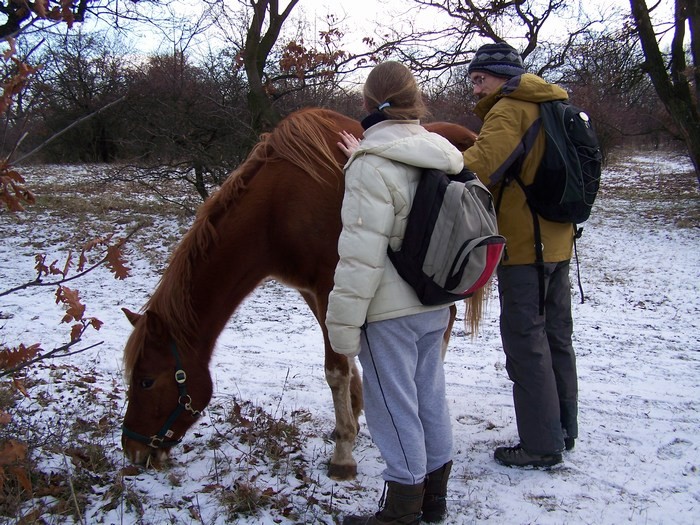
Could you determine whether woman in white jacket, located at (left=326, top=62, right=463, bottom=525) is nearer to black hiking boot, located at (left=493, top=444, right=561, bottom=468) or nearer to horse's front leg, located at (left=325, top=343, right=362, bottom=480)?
horse's front leg, located at (left=325, top=343, right=362, bottom=480)

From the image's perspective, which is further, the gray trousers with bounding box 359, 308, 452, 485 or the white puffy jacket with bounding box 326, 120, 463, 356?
the gray trousers with bounding box 359, 308, 452, 485

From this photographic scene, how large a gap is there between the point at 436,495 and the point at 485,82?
84.6 inches

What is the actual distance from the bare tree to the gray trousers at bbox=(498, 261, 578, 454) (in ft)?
31.1

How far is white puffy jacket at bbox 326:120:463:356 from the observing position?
1.92m

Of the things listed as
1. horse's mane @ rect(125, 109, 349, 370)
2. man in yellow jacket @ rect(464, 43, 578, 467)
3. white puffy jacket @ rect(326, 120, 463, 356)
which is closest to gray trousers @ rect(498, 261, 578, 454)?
man in yellow jacket @ rect(464, 43, 578, 467)

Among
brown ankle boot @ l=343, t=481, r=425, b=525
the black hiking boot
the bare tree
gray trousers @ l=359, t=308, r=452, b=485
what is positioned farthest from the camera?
the bare tree

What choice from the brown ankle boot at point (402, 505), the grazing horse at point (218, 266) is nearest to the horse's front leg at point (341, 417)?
the grazing horse at point (218, 266)

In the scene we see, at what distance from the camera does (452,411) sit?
361 centimetres

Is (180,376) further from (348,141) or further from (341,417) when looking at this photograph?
(348,141)

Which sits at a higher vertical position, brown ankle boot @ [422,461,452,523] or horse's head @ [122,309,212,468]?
horse's head @ [122,309,212,468]

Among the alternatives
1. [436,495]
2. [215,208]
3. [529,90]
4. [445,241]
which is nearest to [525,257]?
[529,90]

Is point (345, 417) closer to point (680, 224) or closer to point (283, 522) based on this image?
point (283, 522)

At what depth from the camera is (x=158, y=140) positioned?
893 cm

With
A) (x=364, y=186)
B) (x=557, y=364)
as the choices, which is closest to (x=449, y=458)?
(x=557, y=364)
